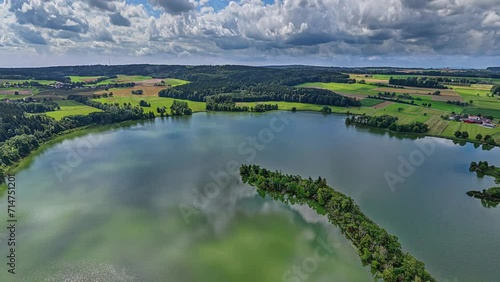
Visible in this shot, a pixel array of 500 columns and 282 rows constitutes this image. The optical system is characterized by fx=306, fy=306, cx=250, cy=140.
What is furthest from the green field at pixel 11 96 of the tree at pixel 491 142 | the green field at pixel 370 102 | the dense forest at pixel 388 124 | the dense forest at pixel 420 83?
the dense forest at pixel 420 83

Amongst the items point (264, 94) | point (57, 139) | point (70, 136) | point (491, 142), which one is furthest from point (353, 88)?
point (57, 139)

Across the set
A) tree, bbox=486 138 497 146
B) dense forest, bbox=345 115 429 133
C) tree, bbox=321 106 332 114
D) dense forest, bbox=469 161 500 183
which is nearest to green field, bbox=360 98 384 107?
tree, bbox=321 106 332 114

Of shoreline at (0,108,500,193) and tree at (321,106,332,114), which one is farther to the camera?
tree at (321,106,332,114)

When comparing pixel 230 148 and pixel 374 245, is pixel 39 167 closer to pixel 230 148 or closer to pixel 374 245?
pixel 230 148

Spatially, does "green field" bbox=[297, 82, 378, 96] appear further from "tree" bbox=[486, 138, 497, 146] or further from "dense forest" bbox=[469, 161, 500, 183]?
"dense forest" bbox=[469, 161, 500, 183]

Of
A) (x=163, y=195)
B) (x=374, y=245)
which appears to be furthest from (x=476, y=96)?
(x=163, y=195)
